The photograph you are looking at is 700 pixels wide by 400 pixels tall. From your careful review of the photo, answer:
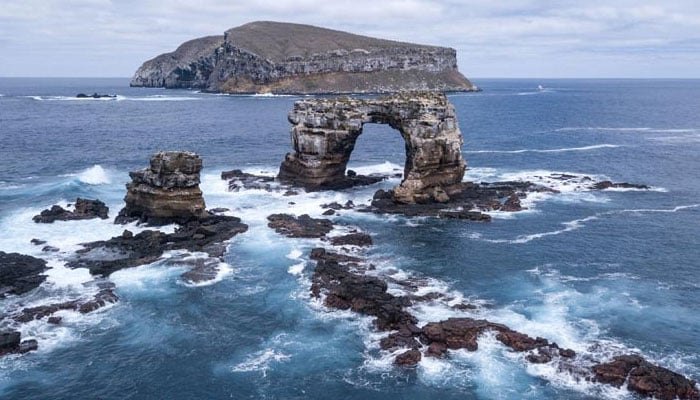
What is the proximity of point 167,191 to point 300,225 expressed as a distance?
14.2m

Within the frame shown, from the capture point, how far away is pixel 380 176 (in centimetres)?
9050

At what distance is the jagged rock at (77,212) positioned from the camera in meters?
65.9

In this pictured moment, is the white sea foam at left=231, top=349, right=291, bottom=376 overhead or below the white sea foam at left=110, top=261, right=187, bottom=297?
below

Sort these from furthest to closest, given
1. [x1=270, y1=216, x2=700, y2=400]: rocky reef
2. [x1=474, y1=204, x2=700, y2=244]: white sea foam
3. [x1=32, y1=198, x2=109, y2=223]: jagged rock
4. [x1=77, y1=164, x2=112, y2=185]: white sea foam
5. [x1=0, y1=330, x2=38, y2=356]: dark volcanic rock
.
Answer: [x1=77, y1=164, x2=112, y2=185]: white sea foam < [x1=32, y1=198, x2=109, y2=223]: jagged rock < [x1=474, y1=204, x2=700, y2=244]: white sea foam < [x1=0, y1=330, x2=38, y2=356]: dark volcanic rock < [x1=270, y1=216, x2=700, y2=400]: rocky reef

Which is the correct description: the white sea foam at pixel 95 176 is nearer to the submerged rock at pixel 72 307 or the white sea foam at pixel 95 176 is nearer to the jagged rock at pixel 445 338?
the submerged rock at pixel 72 307

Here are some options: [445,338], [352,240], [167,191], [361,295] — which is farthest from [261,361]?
[167,191]

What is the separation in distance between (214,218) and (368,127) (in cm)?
10011

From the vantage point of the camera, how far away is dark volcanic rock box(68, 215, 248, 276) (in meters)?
53.6

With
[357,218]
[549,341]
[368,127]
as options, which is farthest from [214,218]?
[368,127]

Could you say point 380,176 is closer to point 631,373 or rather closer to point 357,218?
point 357,218

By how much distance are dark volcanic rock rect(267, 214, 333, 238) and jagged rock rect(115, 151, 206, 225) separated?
26.2ft

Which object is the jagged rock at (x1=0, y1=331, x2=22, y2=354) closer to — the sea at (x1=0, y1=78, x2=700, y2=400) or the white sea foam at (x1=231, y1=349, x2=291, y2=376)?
the sea at (x1=0, y1=78, x2=700, y2=400)

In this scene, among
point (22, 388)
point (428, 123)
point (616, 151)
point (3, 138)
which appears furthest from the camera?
point (3, 138)

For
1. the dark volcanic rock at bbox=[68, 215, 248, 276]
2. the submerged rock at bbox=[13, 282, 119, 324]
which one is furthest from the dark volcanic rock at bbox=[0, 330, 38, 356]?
the dark volcanic rock at bbox=[68, 215, 248, 276]
